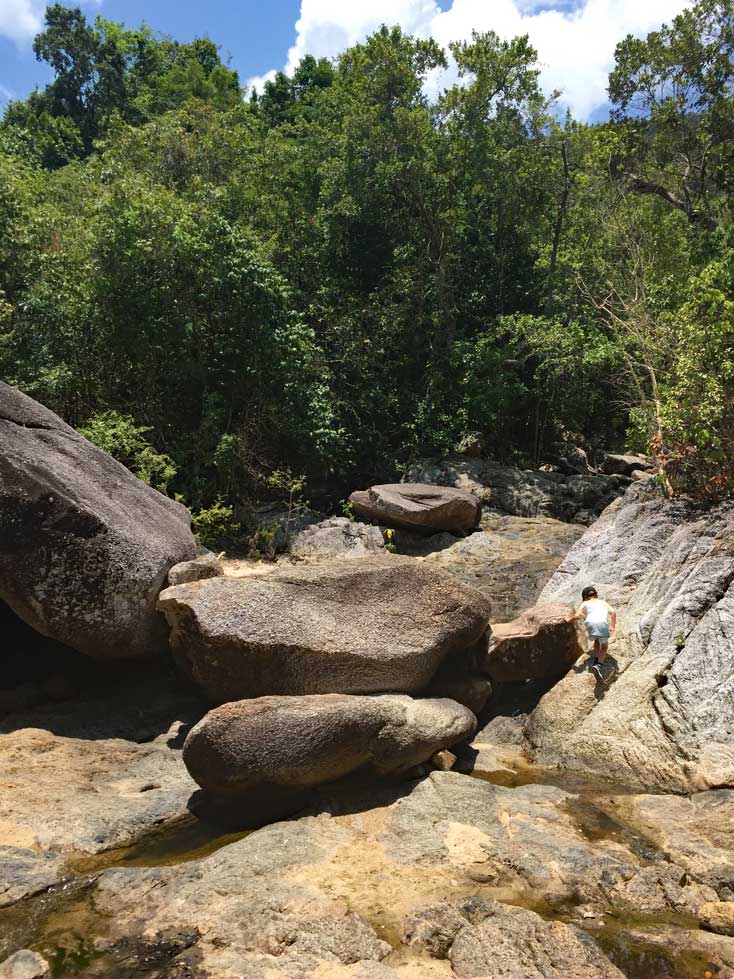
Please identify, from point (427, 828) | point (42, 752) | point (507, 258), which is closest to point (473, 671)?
point (427, 828)

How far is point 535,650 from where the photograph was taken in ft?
33.5

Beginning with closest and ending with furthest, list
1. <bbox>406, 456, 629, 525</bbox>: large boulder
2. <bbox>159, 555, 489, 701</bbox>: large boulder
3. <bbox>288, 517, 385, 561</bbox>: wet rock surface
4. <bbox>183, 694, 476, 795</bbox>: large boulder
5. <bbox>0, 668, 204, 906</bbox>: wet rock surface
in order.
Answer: <bbox>0, 668, 204, 906</bbox>: wet rock surface < <bbox>183, 694, 476, 795</bbox>: large boulder < <bbox>159, 555, 489, 701</bbox>: large boulder < <bbox>288, 517, 385, 561</bbox>: wet rock surface < <bbox>406, 456, 629, 525</bbox>: large boulder

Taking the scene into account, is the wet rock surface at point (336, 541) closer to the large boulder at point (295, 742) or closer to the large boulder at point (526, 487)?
the large boulder at point (526, 487)

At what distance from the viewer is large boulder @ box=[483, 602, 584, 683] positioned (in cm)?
1018

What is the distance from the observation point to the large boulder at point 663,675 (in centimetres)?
844

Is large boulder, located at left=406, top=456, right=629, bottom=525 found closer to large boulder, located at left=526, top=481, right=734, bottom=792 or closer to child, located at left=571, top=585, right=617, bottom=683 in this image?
large boulder, located at left=526, top=481, right=734, bottom=792

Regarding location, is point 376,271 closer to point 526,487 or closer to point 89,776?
point 526,487

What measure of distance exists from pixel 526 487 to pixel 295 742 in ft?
48.4

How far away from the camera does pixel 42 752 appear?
27.4ft

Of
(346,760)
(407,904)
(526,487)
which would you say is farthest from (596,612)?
(526,487)

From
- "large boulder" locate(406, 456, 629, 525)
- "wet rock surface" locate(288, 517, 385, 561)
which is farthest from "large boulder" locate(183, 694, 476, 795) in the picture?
"large boulder" locate(406, 456, 629, 525)

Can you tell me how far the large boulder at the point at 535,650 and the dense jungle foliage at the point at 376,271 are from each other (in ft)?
24.7

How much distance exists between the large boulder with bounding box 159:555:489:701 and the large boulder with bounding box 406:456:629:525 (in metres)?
11.1

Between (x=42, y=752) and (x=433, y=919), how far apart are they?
491cm
